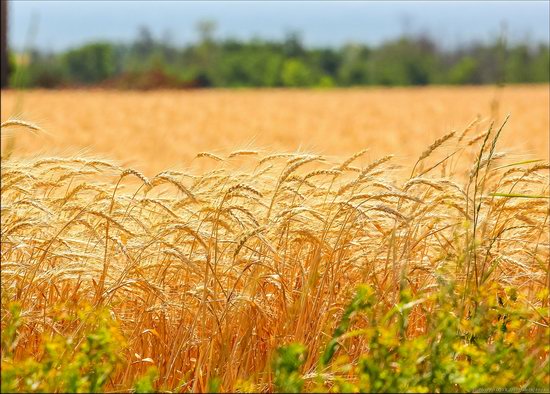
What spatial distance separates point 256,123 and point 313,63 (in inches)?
2474

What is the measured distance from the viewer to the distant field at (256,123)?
18594mm

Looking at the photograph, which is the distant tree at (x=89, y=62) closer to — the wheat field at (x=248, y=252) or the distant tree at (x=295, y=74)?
the distant tree at (x=295, y=74)

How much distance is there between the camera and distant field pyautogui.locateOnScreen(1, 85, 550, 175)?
1859 centimetres

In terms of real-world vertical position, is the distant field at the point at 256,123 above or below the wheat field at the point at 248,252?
below

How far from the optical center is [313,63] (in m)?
87.2

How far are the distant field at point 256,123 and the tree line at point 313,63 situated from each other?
40.0 m

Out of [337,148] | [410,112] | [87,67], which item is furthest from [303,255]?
[87,67]

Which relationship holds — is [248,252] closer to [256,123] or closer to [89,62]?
[256,123]

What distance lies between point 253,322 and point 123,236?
0.75 metres

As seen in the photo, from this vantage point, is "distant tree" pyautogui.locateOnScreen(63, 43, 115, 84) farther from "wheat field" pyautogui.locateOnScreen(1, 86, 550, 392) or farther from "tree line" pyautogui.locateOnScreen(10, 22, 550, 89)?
"wheat field" pyautogui.locateOnScreen(1, 86, 550, 392)

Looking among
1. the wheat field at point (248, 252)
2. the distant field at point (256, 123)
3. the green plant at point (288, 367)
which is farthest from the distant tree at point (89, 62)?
the green plant at point (288, 367)

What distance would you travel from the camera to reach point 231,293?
2908 mm

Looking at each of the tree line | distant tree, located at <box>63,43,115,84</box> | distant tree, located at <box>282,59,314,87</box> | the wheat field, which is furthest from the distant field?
distant tree, located at <box>282,59,314,87</box>

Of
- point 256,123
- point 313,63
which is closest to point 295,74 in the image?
point 313,63
